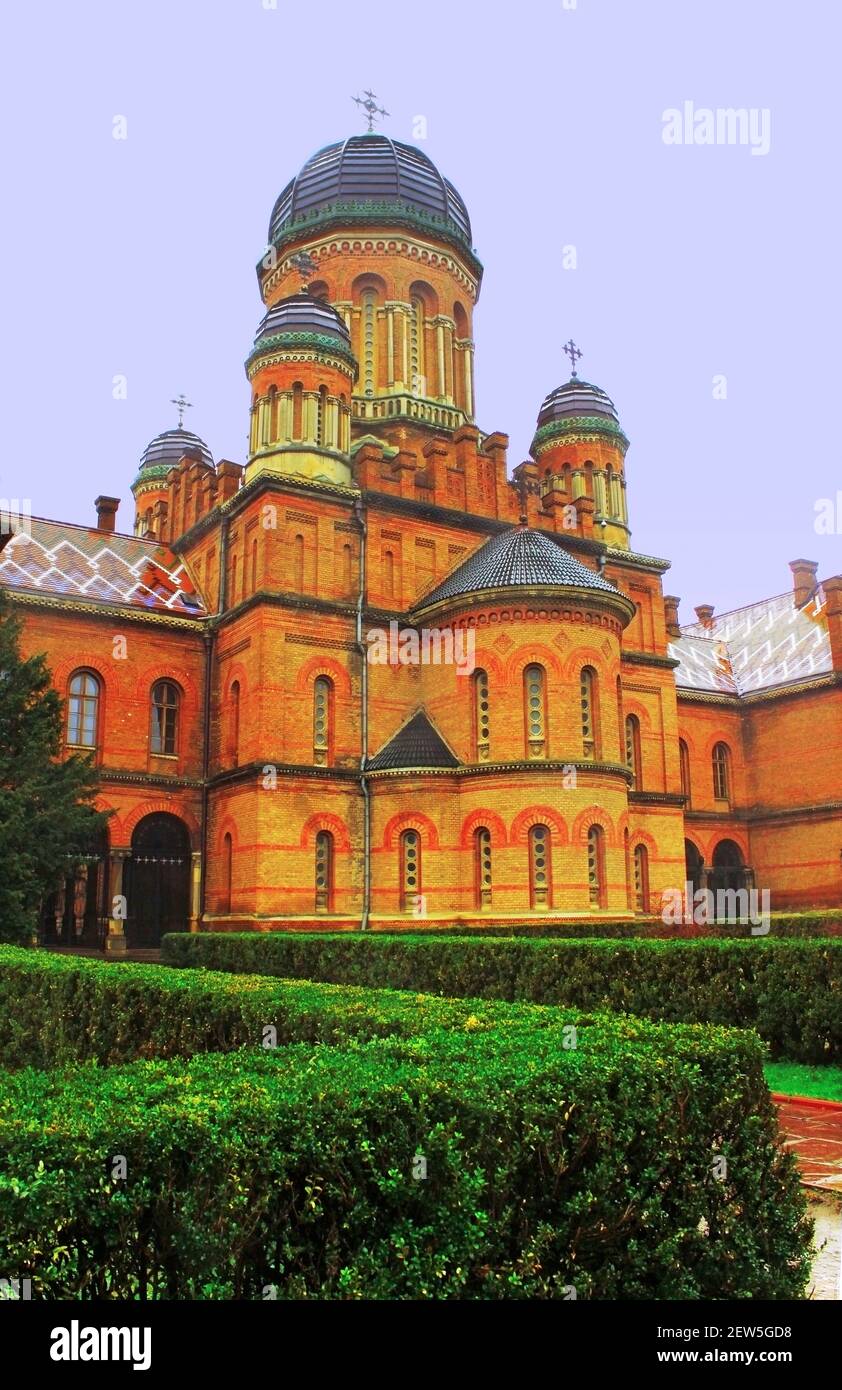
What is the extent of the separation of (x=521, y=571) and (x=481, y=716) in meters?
3.43

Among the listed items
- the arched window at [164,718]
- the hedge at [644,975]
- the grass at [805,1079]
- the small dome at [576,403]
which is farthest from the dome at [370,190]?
the grass at [805,1079]

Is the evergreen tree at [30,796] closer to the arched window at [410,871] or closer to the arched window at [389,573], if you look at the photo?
the arched window at [410,871]

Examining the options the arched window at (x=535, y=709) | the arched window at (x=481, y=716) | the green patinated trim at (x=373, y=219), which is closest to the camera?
the arched window at (x=535, y=709)

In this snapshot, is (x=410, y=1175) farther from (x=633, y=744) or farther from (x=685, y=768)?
(x=685, y=768)

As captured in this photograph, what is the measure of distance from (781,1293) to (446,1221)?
6.04 ft

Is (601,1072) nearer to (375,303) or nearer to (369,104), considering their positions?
(375,303)

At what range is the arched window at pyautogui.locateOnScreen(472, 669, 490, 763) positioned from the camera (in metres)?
23.9

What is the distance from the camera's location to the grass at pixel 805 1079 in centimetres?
999

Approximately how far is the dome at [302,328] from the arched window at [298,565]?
5359 mm

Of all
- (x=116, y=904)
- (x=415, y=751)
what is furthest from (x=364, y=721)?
(x=116, y=904)

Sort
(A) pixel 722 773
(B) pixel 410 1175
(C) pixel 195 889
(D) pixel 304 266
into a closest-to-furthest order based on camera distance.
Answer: (B) pixel 410 1175
(C) pixel 195 889
(D) pixel 304 266
(A) pixel 722 773

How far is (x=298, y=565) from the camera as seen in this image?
25250 mm

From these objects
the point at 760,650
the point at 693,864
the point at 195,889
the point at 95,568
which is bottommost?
the point at 195,889

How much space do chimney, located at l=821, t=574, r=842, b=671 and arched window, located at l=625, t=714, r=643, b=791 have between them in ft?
29.3
